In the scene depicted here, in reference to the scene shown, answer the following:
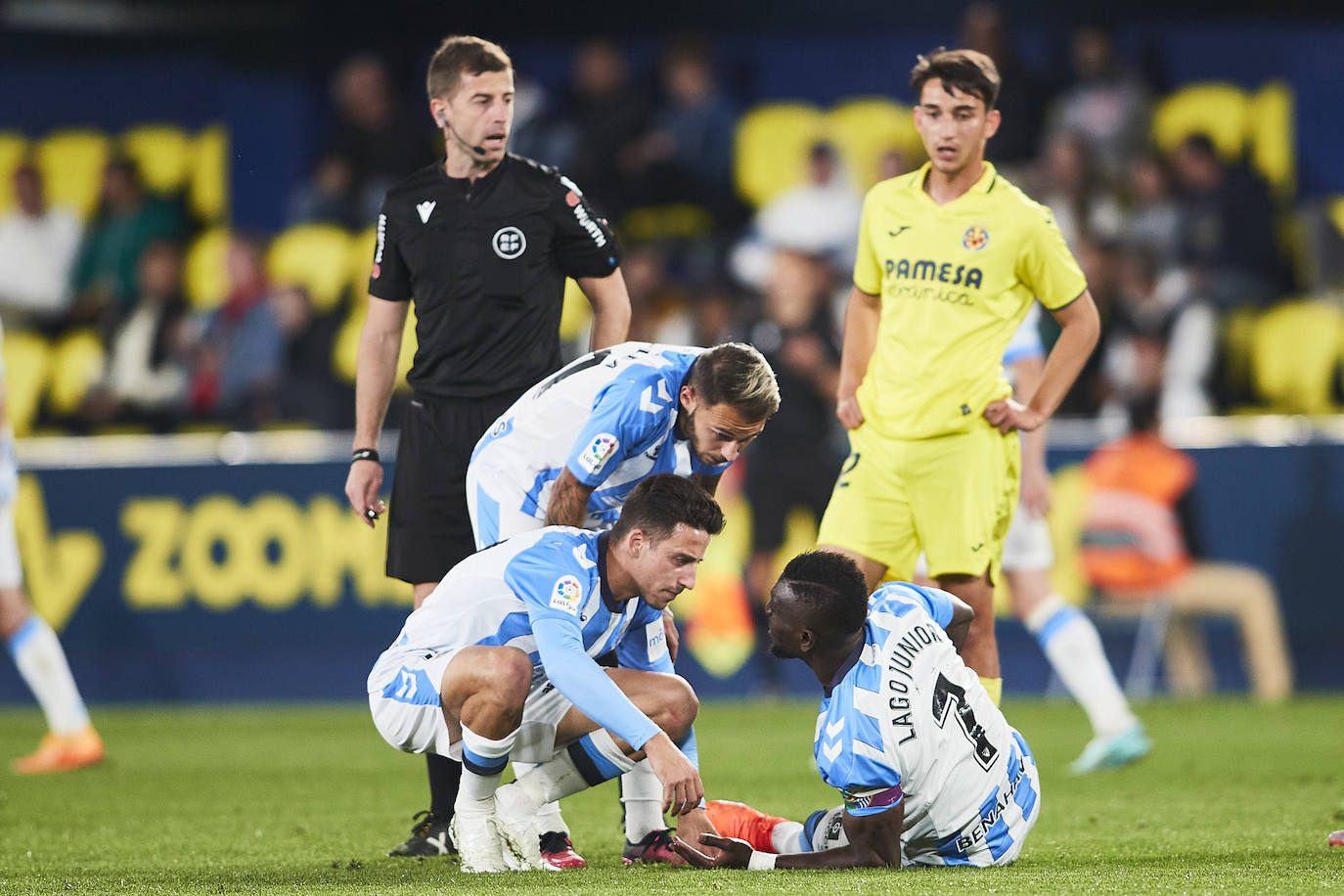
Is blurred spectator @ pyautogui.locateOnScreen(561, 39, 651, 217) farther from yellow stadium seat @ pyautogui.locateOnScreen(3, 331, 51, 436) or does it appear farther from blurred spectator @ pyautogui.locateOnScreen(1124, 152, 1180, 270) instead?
yellow stadium seat @ pyautogui.locateOnScreen(3, 331, 51, 436)

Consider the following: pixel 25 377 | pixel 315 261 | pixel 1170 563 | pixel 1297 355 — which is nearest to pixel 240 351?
pixel 315 261

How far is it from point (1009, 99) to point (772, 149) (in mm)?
2114

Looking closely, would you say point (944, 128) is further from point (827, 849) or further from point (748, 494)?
point (748, 494)

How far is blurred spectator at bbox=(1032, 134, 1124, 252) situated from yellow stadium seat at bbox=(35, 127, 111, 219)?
30.0ft

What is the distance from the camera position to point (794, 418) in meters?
11.2

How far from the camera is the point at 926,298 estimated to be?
598cm

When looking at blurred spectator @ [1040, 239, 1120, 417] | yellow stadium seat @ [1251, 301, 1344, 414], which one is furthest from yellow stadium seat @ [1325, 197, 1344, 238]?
blurred spectator @ [1040, 239, 1120, 417]

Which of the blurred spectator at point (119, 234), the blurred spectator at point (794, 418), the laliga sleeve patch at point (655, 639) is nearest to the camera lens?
the laliga sleeve patch at point (655, 639)

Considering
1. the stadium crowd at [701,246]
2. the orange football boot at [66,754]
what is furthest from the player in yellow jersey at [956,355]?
the stadium crowd at [701,246]

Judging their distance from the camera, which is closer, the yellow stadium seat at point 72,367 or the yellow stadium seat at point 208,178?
the yellow stadium seat at point 72,367

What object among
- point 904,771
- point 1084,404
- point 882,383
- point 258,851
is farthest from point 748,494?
point 904,771

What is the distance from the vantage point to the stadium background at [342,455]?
1077 cm

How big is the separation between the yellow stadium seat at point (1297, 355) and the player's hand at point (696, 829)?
27.1 feet

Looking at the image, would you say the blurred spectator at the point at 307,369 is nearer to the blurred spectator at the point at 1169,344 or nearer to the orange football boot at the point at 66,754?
the orange football boot at the point at 66,754
